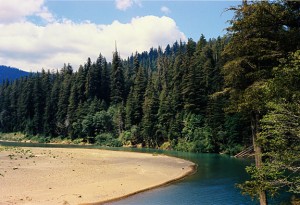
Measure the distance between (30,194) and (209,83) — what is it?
2433 inches

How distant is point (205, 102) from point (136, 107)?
22966 millimetres

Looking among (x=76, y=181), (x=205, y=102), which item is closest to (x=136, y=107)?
(x=205, y=102)

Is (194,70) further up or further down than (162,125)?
further up

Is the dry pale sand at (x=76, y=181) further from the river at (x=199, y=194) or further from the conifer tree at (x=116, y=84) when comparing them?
the conifer tree at (x=116, y=84)

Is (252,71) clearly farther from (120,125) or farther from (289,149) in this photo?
(120,125)

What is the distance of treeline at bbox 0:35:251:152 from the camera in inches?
2581

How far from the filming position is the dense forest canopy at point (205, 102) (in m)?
11.0

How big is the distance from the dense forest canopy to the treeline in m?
0.27

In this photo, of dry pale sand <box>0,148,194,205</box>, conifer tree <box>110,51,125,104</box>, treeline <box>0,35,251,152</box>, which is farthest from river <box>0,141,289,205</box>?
conifer tree <box>110,51,125,104</box>

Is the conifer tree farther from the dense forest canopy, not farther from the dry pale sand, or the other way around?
the dry pale sand

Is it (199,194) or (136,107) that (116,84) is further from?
(199,194)

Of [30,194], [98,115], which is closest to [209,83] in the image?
[98,115]

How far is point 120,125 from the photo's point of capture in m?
90.2

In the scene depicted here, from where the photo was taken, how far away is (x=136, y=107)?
88312 mm
